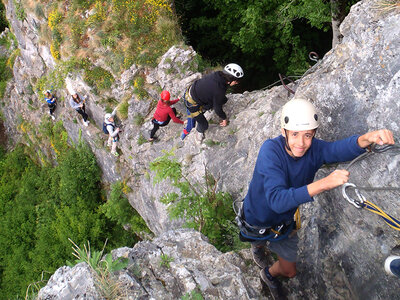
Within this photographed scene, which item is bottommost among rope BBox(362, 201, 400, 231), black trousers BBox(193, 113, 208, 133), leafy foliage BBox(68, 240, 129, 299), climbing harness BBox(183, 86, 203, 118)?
black trousers BBox(193, 113, 208, 133)

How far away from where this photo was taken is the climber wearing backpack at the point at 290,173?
2.56 meters

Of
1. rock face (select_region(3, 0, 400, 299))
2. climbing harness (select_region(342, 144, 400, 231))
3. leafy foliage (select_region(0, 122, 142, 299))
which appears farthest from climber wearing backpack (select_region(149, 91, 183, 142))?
leafy foliage (select_region(0, 122, 142, 299))

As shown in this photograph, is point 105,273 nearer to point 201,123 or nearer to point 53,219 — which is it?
point 201,123

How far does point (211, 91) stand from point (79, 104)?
6.82 metres

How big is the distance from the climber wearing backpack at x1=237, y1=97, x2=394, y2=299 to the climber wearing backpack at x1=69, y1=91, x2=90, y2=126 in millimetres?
9089

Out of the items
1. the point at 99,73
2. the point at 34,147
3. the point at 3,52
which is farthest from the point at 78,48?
the point at 3,52

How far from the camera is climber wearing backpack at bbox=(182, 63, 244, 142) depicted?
5.87 metres

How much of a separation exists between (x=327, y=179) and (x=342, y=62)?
210 centimetres

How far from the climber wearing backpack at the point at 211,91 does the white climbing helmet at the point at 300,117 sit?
3.00m

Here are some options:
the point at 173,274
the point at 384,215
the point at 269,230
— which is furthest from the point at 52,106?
the point at 384,215

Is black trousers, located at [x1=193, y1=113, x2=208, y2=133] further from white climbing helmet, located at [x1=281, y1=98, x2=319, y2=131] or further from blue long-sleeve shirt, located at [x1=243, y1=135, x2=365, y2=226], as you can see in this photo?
white climbing helmet, located at [x1=281, y1=98, x2=319, y2=131]

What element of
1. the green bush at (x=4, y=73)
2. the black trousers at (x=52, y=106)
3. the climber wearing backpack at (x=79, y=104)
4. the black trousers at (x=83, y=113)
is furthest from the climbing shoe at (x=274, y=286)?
the green bush at (x=4, y=73)

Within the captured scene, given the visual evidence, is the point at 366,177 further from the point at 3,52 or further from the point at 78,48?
the point at 3,52

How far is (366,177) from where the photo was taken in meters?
3.13
